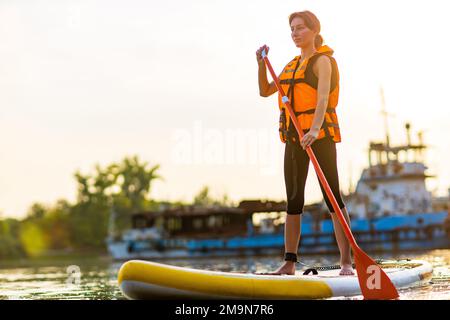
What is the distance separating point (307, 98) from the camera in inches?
261

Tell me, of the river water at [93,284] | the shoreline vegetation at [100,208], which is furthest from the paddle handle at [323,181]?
the shoreline vegetation at [100,208]

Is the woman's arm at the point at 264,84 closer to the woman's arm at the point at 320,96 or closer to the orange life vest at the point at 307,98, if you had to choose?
the orange life vest at the point at 307,98

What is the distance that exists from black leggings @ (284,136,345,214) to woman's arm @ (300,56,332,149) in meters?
0.24

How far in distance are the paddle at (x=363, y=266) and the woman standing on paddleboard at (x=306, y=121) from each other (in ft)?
0.47

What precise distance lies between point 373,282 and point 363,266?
0.67 ft

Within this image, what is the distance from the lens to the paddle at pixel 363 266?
6.14 meters

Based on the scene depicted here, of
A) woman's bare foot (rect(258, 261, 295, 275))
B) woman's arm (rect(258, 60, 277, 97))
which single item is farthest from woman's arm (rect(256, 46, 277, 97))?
woman's bare foot (rect(258, 261, 295, 275))

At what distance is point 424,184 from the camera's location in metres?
43.0

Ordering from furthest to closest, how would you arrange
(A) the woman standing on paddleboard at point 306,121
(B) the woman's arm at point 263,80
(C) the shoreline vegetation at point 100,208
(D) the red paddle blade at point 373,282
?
(C) the shoreline vegetation at point 100,208, (B) the woman's arm at point 263,80, (A) the woman standing on paddleboard at point 306,121, (D) the red paddle blade at point 373,282

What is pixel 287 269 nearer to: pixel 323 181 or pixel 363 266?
pixel 363 266

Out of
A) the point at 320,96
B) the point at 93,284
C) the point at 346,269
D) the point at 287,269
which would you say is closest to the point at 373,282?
the point at 346,269
